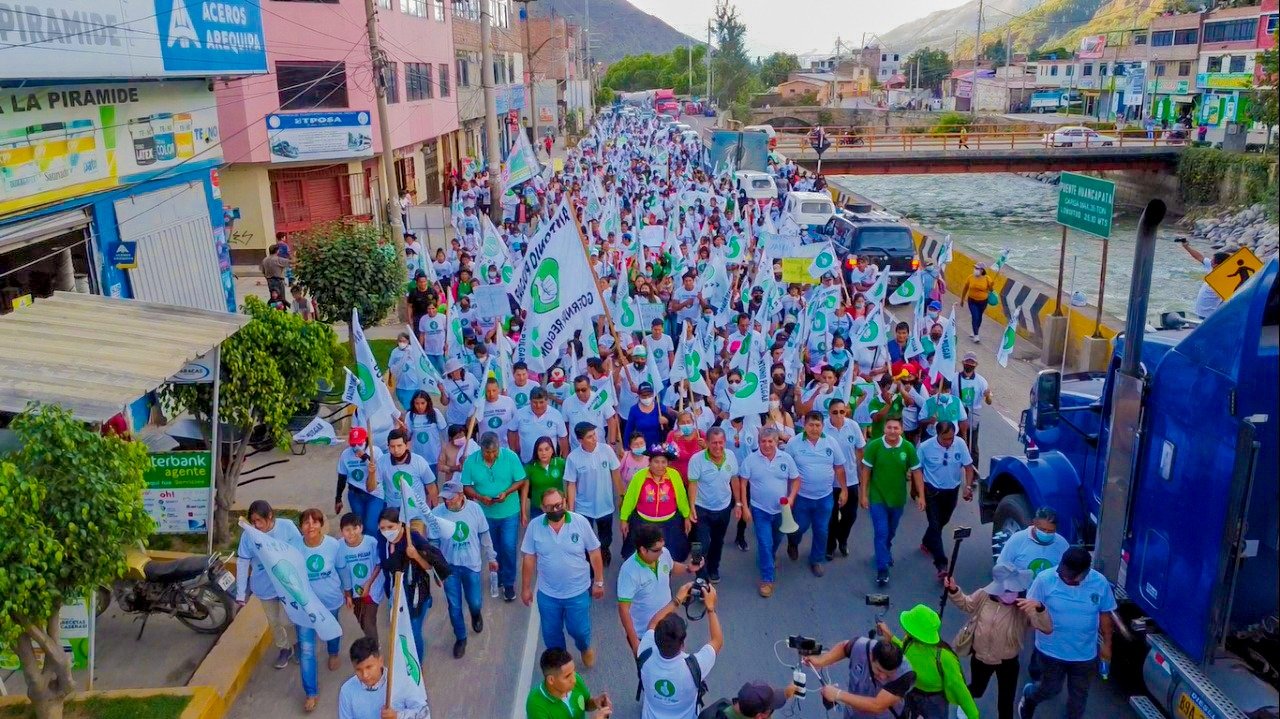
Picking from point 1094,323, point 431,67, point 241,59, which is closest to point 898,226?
point 1094,323

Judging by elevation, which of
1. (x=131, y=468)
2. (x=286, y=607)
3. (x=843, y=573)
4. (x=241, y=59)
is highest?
(x=241, y=59)

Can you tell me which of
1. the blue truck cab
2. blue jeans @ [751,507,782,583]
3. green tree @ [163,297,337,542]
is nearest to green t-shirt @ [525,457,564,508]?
blue jeans @ [751,507,782,583]

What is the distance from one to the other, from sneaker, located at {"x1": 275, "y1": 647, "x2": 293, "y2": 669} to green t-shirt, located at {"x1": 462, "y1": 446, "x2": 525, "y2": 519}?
171 centimetres

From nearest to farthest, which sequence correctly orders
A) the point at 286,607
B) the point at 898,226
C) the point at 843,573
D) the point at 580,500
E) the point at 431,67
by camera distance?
the point at 286,607, the point at 580,500, the point at 843,573, the point at 898,226, the point at 431,67

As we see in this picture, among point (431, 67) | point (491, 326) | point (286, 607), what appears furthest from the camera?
point (431, 67)

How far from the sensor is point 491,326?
13.0 metres

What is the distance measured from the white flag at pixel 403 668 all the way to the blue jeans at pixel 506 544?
2.47 meters

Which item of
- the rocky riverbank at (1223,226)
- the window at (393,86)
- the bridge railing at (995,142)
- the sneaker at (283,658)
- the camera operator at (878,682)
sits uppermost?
the window at (393,86)

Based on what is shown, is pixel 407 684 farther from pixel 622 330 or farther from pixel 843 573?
pixel 622 330

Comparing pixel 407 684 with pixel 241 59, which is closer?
pixel 407 684

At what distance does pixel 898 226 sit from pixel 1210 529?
48.0ft

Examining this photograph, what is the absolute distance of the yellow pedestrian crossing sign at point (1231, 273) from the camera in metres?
10.0

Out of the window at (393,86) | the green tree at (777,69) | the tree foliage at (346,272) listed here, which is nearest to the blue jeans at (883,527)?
the tree foliage at (346,272)

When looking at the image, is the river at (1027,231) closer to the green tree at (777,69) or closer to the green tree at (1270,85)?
the green tree at (1270,85)
